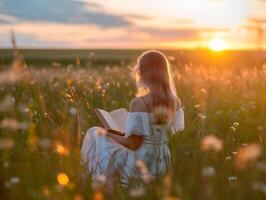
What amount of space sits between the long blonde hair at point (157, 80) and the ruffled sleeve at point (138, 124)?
0.40ft

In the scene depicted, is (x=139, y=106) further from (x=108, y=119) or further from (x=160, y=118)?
(x=108, y=119)

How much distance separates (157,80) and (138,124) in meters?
0.38

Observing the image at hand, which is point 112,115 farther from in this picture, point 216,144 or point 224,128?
A: point 216,144

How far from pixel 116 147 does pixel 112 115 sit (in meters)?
0.57

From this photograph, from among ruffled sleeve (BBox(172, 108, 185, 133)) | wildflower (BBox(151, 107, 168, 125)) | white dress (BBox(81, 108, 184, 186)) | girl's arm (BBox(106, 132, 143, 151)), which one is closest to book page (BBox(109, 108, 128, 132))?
white dress (BBox(81, 108, 184, 186))

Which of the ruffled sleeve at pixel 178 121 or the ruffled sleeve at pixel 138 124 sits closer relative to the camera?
the ruffled sleeve at pixel 138 124

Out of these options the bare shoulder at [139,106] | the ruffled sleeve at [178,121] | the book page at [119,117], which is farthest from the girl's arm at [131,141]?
the book page at [119,117]

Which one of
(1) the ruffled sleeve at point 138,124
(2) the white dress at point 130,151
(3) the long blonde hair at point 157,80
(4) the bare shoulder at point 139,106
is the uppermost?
(3) the long blonde hair at point 157,80

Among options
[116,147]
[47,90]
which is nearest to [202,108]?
[116,147]

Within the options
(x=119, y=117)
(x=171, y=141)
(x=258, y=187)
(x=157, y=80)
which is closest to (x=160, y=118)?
(x=157, y=80)

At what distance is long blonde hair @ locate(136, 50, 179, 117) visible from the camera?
169 inches

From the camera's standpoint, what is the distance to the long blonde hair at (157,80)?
4.29m

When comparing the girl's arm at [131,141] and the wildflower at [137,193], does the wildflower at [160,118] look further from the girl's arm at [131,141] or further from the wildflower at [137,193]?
the wildflower at [137,193]

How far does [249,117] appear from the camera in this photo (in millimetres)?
6199
